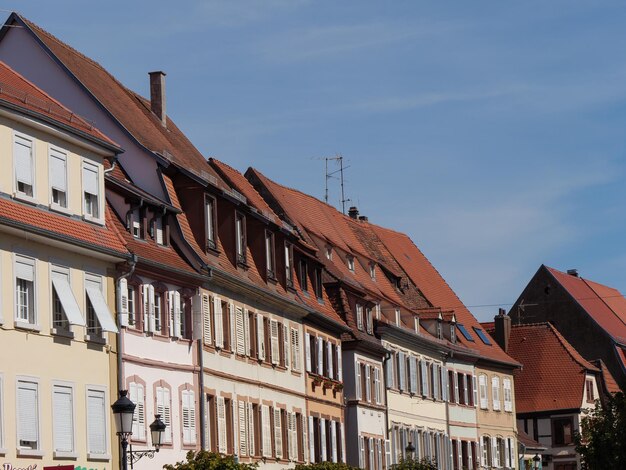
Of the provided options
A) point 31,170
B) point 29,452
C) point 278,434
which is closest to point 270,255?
point 278,434

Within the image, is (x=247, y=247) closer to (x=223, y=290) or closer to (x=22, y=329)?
(x=223, y=290)

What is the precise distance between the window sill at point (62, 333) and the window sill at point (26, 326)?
564 mm

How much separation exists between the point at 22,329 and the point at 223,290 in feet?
43.1

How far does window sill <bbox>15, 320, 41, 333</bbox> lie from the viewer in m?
35.7

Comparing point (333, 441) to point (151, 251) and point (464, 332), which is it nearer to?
point (151, 251)

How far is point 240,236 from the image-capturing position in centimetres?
5147

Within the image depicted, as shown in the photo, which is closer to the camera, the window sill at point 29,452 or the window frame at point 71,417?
the window sill at point 29,452

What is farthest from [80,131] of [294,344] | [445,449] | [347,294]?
[445,449]

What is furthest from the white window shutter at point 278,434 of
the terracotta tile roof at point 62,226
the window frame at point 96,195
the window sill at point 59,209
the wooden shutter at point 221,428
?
the window sill at point 59,209

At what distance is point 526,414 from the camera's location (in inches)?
3836

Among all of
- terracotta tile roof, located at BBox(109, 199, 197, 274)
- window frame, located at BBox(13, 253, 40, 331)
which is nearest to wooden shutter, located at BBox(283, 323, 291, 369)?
terracotta tile roof, located at BBox(109, 199, 197, 274)

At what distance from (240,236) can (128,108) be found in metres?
5.30

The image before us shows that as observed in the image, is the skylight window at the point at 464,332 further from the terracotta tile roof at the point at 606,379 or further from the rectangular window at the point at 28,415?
the rectangular window at the point at 28,415

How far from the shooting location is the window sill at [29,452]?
3503 cm
